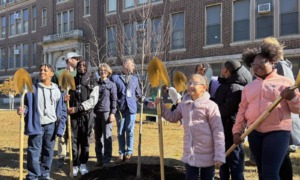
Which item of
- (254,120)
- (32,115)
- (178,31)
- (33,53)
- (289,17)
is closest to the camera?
(254,120)

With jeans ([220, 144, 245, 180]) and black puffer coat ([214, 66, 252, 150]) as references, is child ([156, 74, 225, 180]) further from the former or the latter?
jeans ([220, 144, 245, 180])

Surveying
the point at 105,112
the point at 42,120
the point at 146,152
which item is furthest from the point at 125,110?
the point at 42,120

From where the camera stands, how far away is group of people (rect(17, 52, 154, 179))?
519cm

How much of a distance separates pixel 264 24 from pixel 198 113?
1562 cm

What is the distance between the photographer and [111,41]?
23984 mm

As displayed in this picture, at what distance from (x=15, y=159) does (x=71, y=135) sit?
81.8 inches

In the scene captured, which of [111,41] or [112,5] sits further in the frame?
[112,5]

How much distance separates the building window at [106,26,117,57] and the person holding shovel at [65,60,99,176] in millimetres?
17282

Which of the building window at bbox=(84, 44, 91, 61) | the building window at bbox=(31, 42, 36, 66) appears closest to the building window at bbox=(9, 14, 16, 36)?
the building window at bbox=(31, 42, 36, 66)

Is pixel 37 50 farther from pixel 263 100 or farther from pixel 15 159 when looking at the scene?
pixel 263 100

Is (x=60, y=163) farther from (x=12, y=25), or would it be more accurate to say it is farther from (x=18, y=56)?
(x=12, y=25)

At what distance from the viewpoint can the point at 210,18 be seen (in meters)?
19.9

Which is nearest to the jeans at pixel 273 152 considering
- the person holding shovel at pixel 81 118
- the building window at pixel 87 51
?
the person holding shovel at pixel 81 118

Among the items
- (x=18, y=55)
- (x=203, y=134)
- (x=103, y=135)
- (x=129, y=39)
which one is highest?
(x=18, y=55)
